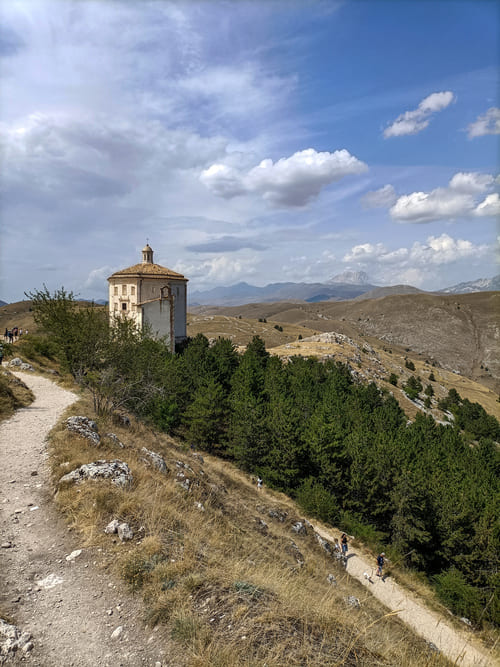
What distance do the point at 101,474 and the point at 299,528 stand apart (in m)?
13.4

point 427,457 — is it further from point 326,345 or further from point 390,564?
point 326,345

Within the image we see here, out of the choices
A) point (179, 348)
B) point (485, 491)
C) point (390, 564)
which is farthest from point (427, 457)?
point (179, 348)

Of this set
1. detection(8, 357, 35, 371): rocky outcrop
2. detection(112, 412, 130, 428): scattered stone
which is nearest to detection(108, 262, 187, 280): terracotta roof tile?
detection(8, 357, 35, 371): rocky outcrop

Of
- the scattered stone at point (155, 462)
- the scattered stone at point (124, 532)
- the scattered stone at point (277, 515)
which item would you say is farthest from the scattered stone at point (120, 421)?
the scattered stone at point (124, 532)

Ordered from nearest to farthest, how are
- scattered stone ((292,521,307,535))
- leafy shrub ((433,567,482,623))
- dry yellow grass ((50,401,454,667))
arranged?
dry yellow grass ((50,401,454,667)), scattered stone ((292,521,307,535)), leafy shrub ((433,567,482,623))

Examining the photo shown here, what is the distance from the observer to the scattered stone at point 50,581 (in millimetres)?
6618

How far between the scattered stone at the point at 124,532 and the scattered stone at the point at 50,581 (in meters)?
1.32

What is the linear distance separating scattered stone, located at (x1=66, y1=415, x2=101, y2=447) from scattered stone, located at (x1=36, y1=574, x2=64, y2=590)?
6.63 metres

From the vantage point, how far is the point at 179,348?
53.7 m

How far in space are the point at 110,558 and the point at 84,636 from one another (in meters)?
1.71

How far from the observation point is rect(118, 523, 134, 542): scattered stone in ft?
25.7

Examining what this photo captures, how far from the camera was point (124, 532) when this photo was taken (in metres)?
7.90

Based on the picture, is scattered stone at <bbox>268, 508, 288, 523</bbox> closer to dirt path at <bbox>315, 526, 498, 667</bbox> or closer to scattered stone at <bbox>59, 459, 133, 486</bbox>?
dirt path at <bbox>315, 526, 498, 667</bbox>

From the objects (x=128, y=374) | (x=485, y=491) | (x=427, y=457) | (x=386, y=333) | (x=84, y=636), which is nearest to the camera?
(x=84, y=636)
